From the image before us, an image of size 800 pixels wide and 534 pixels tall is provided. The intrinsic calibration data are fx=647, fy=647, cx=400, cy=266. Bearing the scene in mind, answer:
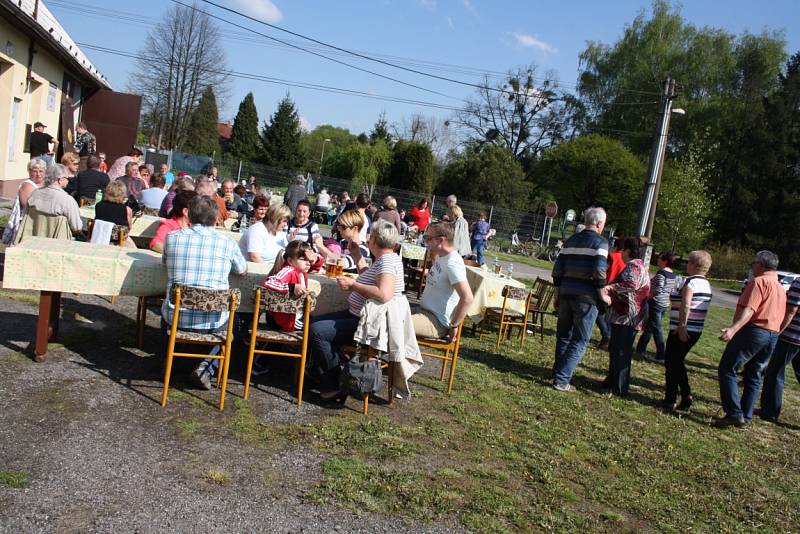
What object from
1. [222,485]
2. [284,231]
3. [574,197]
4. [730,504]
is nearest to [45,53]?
[284,231]

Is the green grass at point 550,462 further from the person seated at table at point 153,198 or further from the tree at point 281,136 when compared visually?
the tree at point 281,136

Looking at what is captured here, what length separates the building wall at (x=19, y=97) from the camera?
45.6 feet

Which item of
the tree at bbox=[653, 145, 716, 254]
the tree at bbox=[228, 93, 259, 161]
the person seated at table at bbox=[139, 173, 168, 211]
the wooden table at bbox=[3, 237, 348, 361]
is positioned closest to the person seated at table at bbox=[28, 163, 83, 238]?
the wooden table at bbox=[3, 237, 348, 361]

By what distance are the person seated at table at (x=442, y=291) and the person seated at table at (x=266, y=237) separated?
1.59 metres

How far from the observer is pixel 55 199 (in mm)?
6523

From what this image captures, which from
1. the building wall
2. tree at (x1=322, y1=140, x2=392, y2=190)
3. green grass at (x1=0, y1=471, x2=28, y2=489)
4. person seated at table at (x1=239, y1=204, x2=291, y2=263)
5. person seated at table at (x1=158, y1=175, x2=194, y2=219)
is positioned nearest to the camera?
green grass at (x1=0, y1=471, x2=28, y2=489)

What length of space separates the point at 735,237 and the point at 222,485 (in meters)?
41.6

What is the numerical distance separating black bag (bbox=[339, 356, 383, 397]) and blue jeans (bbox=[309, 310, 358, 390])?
237 mm

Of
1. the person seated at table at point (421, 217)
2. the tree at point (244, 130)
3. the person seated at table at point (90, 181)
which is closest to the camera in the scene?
the person seated at table at point (90, 181)

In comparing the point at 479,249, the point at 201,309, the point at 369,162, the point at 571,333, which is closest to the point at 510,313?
the point at 571,333

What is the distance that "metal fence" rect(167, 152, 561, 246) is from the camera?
27.9 m

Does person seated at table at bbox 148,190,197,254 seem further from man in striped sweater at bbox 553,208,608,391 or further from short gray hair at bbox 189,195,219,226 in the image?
man in striped sweater at bbox 553,208,608,391

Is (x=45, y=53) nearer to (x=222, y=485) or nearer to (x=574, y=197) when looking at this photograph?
(x=222, y=485)

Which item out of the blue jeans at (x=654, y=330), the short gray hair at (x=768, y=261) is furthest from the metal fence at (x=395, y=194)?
the short gray hair at (x=768, y=261)
